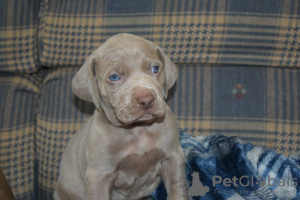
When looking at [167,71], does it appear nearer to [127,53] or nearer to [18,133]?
[127,53]

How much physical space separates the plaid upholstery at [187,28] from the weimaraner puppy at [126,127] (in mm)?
522

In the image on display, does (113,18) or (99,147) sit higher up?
(113,18)

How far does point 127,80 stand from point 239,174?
0.86 metres

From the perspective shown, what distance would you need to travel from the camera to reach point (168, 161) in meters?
2.23

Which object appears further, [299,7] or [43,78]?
[43,78]

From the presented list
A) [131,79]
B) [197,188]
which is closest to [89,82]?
[131,79]

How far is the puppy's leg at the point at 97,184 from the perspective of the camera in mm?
2125

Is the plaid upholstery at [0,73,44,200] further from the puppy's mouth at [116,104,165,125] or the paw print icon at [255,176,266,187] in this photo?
the paw print icon at [255,176,266,187]

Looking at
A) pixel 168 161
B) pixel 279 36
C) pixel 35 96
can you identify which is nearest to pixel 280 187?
pixel 168 161

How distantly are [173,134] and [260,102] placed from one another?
2.69 ft

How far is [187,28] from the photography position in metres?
2.64

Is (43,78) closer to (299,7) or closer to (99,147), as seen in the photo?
(99,147)

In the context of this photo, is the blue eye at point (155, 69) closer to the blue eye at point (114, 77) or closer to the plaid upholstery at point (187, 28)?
the blue eye at point (114, 77)

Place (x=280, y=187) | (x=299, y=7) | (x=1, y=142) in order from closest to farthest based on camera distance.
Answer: (x=280, y=187) → (x=299, y=7) → (x=1, y=142)
